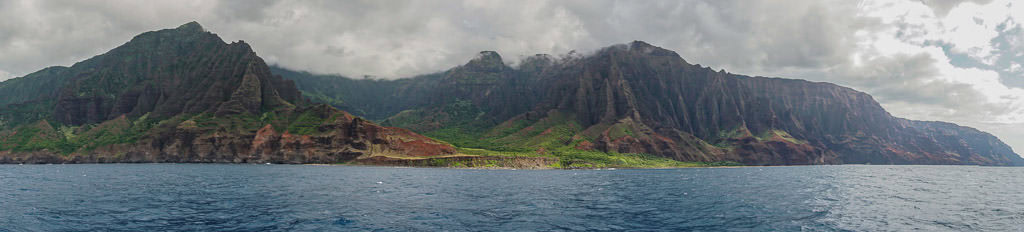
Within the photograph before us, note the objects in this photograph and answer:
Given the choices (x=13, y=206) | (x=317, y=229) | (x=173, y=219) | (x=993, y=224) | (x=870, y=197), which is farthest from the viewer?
(x=870, y=197)

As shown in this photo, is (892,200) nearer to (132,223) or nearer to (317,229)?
(317,229)

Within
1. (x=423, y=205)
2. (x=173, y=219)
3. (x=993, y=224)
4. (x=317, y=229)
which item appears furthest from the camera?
(x=423, y=205)

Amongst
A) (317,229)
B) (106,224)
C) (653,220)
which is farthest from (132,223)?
(653,220)

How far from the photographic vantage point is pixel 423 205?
6906 cm

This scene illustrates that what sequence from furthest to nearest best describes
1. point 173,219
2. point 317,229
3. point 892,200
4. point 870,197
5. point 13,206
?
1. point 870,197
2. point 892,200
3. point 13,206
4. point 173,219
5. point 317,229

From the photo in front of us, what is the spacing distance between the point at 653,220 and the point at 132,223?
52689 millimetres

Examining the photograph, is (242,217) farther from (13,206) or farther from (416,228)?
(13,206)

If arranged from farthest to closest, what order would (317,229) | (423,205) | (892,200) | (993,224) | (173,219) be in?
(892,200)
(423,205)
(993,224)
(173,219)
(317,229)

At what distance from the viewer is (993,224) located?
57.1 metres

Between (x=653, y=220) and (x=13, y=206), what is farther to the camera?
(x=13, y=206)

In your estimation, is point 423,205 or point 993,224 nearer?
point 993,224

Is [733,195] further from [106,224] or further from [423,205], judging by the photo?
[106,224]

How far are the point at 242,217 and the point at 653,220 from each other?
145 ft

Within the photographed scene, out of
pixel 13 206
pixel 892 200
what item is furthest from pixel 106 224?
pixel 892 200
